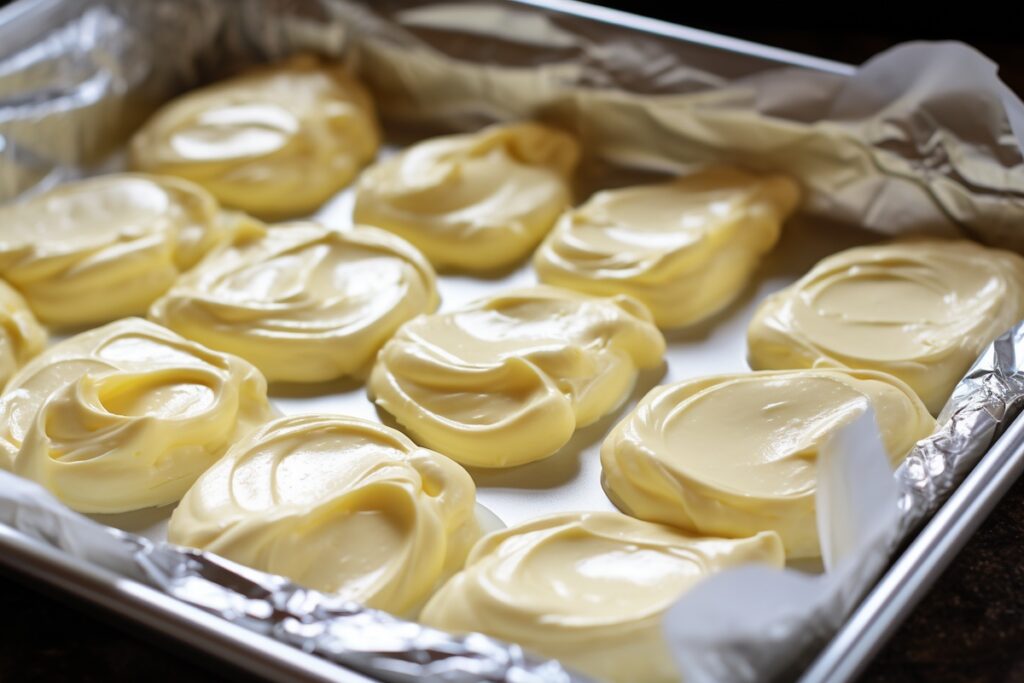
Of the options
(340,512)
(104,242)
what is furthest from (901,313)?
(104,242)

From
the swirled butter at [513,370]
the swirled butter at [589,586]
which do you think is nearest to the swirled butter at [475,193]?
the swirled butter at [513,370]

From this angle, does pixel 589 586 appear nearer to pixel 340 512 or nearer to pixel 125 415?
pixel 340 512

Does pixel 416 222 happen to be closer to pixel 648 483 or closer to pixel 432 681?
pixel 648 483

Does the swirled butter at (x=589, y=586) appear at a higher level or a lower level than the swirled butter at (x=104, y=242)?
lower

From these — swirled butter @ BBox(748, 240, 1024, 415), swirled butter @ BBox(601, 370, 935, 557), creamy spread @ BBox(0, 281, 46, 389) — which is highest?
swirled butter @ BBox(748, 240, 1024, 415)

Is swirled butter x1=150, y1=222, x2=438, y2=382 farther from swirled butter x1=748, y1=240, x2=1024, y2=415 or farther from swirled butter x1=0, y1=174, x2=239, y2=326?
swirled butter x1=748, y1=240, x2=1024, y2=415

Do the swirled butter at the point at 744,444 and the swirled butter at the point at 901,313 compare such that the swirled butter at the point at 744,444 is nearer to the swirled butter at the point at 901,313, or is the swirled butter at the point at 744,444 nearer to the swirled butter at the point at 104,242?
the swirled butter at the point at 901,313

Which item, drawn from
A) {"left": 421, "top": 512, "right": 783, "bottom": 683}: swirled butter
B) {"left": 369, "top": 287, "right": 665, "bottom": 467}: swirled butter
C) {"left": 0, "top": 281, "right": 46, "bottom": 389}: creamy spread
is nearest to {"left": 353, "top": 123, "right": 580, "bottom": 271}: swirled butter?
{"left": 369, "top": 287, "right": 665, "bottom": 467}: swirled butter
